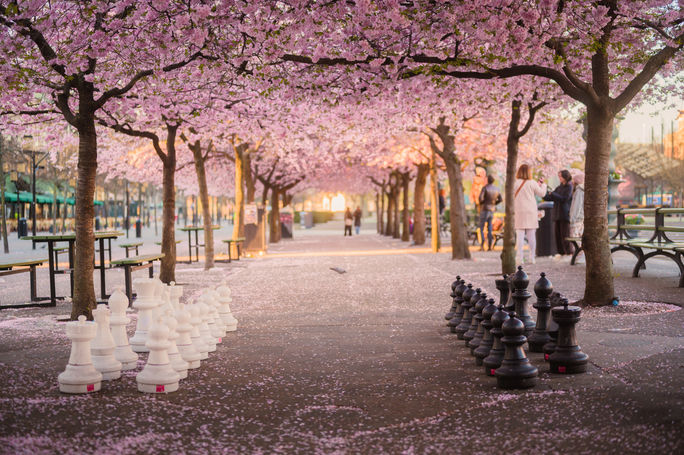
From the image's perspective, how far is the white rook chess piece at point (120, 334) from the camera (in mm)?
6328

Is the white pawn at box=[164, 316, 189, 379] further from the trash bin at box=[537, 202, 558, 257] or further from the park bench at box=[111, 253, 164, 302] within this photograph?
the trash bin at box=[537, 202, 558, 257]

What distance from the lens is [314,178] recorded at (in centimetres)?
4744

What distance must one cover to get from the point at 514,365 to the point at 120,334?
318 centimetres

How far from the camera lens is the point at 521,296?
7.16 meters

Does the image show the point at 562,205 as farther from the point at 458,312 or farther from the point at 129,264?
the point at 458,312

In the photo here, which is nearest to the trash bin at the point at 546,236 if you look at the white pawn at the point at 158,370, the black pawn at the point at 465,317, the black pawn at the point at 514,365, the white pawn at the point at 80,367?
the black pawn at the point at 465,317

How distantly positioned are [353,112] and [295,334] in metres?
5.94

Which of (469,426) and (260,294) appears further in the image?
(260,294)

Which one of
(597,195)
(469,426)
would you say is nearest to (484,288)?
(597,195)

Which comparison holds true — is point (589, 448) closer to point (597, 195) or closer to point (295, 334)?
point (295, 334)

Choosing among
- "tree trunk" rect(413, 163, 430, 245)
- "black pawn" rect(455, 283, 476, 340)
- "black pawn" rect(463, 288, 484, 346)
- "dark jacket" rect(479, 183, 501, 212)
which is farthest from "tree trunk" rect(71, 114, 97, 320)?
"tree trunk" rect(413, 163, 430, 245)

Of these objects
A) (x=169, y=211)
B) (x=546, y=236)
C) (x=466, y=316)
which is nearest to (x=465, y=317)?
(x=466, y=316)

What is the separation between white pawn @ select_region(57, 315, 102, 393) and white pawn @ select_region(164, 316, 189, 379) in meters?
0.54

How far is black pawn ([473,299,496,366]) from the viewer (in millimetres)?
6312
